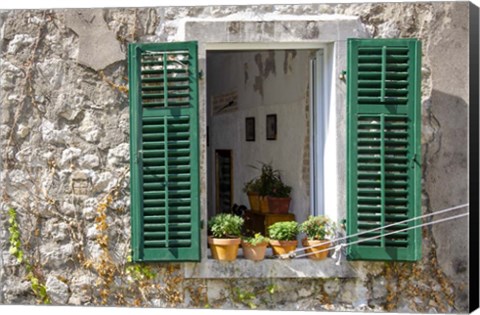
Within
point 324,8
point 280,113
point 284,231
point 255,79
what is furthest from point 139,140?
point 255,79

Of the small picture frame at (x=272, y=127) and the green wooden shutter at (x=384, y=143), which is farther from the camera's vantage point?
the small picture frame at (x=272, y=127)

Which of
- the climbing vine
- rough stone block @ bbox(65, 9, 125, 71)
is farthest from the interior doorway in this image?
the climbing vine

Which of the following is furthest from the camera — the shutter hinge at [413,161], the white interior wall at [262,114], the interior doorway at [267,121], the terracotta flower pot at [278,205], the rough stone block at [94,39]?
the terracotta flower pot at [278,205]

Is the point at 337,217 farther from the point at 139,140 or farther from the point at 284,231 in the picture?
the point at 139,140

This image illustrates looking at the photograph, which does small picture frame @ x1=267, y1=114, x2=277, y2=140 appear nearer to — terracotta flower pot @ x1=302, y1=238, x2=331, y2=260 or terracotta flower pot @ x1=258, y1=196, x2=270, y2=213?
terracotta flower pot @ x1=258, y1=196, x2=270, y2=213

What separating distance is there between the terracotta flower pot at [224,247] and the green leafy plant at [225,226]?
3.0 inches

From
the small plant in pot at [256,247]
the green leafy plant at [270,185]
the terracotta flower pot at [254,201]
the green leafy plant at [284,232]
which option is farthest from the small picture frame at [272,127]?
the small plant in pot at [256,247]

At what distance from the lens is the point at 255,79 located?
10.6 meters

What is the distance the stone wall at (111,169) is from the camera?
703cm

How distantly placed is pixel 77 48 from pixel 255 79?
147 inches

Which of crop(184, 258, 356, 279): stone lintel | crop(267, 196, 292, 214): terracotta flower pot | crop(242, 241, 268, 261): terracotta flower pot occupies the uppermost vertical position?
crop(267, 196, 292, 214): terracotta flower pot

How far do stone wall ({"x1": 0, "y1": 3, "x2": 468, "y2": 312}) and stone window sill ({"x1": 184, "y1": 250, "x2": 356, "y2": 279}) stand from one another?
8 centimetres

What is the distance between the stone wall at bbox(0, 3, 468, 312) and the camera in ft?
23.1

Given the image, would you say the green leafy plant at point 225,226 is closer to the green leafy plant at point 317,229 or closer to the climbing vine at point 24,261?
the green leafy plant at point 317,229
